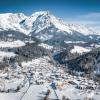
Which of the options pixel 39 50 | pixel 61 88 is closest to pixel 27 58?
pixel 39 50

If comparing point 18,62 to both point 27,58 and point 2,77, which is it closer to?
point 27,58

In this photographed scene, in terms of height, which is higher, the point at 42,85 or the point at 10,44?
the point at 10,44

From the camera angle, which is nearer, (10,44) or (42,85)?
(42,85)

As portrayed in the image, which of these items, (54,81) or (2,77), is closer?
(54,81)

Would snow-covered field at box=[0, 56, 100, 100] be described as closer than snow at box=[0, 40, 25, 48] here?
Yes

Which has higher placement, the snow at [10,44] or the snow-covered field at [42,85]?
the snow at [10,44]

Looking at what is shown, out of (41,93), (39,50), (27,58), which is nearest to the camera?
(41,93)

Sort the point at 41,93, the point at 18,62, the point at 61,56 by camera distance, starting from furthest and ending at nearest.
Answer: the point at 61,56
the point at 18,62
the point at 41,93

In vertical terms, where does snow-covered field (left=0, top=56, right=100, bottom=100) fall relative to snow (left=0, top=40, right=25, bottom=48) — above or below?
below

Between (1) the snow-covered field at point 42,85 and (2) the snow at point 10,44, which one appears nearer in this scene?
(1) the snow-covered field at point 42,85
